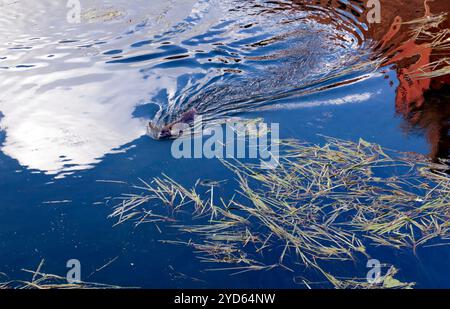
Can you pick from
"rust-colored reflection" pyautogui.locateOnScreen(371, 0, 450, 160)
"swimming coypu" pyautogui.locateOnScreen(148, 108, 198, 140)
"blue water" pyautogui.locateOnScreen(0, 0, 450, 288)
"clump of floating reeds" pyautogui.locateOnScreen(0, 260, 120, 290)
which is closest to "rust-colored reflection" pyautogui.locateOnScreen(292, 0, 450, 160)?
"rust-colored reflection" pyautogui.locateOnScreen(371, 0, 450, 160)

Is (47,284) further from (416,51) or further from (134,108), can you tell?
(416,51)

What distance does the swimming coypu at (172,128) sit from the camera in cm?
344

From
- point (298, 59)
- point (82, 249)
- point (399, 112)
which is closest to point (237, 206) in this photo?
point (82, 249)

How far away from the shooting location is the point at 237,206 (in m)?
2.74

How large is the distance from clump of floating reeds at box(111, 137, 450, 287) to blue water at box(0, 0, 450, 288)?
3.4 inches

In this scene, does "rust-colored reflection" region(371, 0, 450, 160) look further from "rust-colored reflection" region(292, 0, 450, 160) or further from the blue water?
the blue water

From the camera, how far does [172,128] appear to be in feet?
11.5

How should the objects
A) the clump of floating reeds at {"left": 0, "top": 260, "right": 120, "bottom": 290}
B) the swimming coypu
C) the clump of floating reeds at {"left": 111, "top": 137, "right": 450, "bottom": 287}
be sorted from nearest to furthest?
the clump of floating reeds at {"left": 0, "top": 260, "right": 120, "bottom": 290}
the clump of floating reeds at {"left": 111, "top": 137, "right": 450, "bottom": 287}
the swimming coypu

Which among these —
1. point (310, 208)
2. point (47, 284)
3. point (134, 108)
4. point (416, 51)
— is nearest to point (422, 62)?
point (416, 51)

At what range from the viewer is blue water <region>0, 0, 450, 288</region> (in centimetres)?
248

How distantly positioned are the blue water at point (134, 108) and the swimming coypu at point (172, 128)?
2.8 inches

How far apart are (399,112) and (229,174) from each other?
57.4 inches

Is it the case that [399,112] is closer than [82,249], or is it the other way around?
[82,249]

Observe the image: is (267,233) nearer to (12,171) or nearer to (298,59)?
(12,171)
